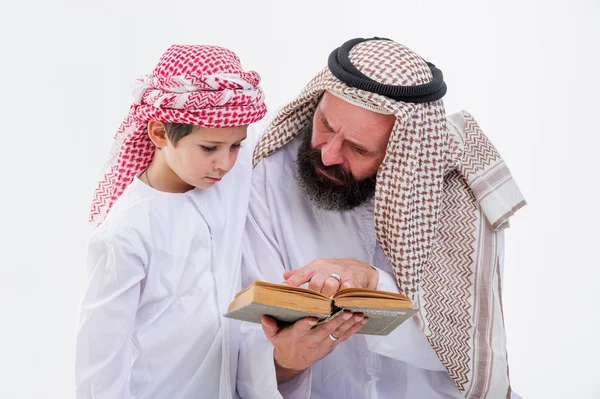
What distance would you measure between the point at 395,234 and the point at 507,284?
2.96 m

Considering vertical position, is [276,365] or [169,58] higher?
[169,58]

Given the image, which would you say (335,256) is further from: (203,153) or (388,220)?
(203,153)

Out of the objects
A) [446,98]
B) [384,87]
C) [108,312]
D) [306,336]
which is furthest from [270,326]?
[446,98]

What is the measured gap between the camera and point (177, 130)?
242 centimetres

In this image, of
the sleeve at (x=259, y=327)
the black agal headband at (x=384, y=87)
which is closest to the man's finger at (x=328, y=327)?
the sleeve at (x=259, y=327)

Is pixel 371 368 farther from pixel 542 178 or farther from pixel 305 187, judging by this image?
pixel 542 178

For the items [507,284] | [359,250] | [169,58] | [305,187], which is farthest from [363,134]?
[507,284]

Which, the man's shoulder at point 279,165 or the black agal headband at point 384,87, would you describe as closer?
the black agal headband at point 384,87

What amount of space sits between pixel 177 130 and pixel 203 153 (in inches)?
4.3

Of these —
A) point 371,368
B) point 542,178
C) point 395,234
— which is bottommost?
point 542,178

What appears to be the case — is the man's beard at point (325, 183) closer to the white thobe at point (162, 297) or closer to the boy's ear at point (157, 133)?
the white thobe at point (162, 297)

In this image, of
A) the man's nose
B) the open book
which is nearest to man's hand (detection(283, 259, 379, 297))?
the open book

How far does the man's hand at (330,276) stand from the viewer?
7.60 ft

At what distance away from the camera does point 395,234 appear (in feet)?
8.76
